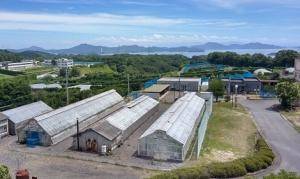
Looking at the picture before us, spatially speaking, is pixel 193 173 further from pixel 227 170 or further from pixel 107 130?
pixel 107 130

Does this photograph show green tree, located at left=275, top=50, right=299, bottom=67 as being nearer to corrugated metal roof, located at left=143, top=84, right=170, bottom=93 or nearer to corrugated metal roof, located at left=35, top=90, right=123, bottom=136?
corrugated metal roof, located at left=143, top=84, right=170, bottom=93

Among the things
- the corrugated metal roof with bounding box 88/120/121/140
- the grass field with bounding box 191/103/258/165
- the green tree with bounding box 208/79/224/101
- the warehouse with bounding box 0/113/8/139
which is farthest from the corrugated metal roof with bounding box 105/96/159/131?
the green tree with bounding box 208/79/224/101

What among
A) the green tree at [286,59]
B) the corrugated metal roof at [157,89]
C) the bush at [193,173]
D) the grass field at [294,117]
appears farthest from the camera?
the green tree at [286,59]

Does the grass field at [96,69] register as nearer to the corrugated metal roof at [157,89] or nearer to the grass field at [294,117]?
the corrugated metal roof at [157,89]

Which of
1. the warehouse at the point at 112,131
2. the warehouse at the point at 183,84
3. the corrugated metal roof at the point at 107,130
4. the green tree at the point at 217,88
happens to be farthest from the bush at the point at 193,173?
the warehouse at the point at 183,84

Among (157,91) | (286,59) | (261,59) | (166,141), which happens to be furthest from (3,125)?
(261,59)

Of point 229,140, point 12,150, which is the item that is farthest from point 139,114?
point 12,150
